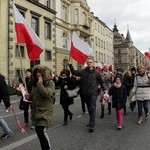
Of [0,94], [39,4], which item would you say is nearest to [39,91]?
[0,94]

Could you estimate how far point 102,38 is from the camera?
2908 inches

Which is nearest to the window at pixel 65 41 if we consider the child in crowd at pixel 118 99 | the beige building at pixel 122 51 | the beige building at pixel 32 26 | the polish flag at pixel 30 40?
the beige building at pixel 32 26

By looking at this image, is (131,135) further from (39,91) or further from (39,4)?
(39,4)

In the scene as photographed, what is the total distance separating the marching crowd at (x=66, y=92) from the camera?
20.0ft

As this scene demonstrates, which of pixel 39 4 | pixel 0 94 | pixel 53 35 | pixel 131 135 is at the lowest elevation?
pixel 131 135

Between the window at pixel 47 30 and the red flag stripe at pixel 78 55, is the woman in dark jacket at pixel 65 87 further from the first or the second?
the window at pixel 47 30

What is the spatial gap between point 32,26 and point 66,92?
2639 cm

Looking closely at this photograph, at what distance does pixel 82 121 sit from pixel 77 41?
8.44 ft

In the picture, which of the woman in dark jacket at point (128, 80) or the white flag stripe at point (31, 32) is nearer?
the white flag stripe at point (31, 32)

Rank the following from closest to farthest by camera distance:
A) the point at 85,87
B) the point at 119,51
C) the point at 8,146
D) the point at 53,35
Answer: the point at 8,146, the point at 85,87, the point at 53,35, the point at 119,51

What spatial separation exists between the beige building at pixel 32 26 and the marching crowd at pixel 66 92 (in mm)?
18687

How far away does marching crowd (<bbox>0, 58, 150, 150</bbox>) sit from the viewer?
20.0ft

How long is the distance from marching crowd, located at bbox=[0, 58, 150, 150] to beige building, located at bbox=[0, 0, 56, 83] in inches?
736

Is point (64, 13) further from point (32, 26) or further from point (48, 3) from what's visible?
point (32, 26)
